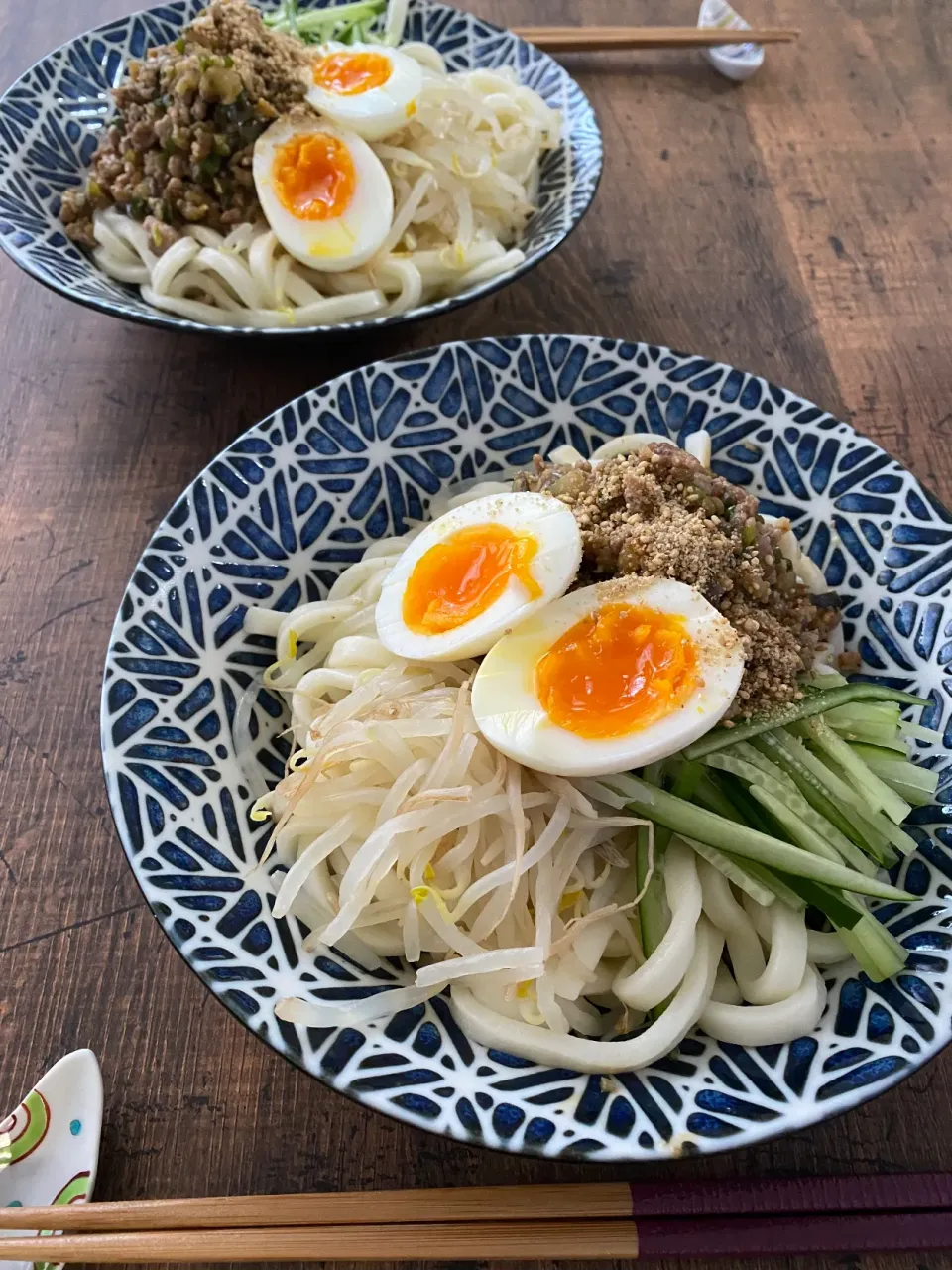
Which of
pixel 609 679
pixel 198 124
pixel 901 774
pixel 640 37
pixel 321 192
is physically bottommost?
pixel 901 774

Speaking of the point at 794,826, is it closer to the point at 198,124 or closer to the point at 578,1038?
the point at 578,1038

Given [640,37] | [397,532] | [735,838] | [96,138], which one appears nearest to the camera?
[735,838]

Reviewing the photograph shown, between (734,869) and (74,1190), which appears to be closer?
(74,1190)

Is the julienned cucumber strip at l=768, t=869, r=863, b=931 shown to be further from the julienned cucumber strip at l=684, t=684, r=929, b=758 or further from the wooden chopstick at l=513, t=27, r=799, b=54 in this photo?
the wooden chopstick at l=513, t=27, r=799, b=54

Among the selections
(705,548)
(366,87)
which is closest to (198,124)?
(366,87)

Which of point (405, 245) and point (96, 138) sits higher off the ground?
point (96, 138)

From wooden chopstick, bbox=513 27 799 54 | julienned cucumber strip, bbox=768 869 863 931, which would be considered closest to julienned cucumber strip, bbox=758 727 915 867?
julienned cucumber strip, bbox=768 869 863 931

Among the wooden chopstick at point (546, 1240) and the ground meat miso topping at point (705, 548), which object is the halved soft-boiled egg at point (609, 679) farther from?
the wooden chopstick at point (546, 1240)
